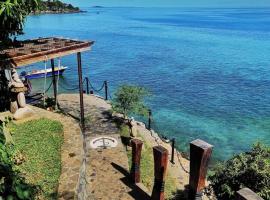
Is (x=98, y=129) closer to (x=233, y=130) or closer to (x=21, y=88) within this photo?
(x=21, y=88)

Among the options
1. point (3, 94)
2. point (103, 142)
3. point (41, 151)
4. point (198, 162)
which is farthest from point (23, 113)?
point (198, 162)

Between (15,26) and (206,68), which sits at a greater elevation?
(15,26)

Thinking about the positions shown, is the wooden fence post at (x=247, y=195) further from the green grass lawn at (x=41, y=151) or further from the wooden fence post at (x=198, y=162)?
the green grass lawn at (x=41, y=151)

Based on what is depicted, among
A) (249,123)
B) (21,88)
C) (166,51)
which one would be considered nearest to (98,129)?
(21,88)

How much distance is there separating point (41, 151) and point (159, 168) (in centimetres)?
419

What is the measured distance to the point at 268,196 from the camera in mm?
8750

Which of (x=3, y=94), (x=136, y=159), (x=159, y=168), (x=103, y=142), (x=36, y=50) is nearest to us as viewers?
(x=159, y=168)

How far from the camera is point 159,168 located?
393 inches

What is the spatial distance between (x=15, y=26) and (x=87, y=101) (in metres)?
10.00

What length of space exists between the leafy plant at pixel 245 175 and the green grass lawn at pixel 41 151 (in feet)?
16.0

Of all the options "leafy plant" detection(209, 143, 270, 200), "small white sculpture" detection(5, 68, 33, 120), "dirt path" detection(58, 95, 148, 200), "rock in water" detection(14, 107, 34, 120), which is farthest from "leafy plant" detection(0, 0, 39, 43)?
"leafy plant" detection(209, 143, 270, 200)

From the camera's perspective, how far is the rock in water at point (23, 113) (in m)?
14.3

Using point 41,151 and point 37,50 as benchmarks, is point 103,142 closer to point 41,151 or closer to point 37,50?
point 41,151

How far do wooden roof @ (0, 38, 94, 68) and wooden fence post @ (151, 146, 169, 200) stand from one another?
6.33 m
